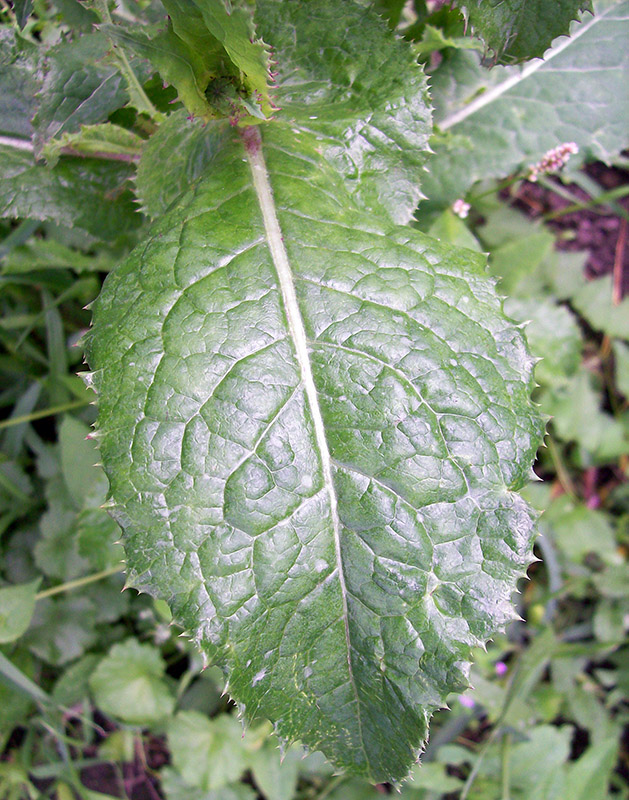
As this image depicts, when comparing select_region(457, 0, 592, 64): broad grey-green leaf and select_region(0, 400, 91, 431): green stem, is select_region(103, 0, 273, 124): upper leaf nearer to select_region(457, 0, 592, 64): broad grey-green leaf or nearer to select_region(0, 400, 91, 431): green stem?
select_region(457, 0, 592, 64): broad grey-green leaf

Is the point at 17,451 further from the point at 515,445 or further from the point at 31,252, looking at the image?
the point at 515,445

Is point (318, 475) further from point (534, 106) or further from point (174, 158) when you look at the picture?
point (534, 106)

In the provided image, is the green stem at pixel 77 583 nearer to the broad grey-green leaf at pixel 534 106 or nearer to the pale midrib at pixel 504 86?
the broad grey-green leaf at pixel 534 106

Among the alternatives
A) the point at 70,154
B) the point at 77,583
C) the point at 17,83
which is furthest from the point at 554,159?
the point at 77,583

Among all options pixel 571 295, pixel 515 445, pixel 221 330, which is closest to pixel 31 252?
pixel 221 330

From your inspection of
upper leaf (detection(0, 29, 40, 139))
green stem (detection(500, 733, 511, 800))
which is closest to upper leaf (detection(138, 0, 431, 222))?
upper leaf (detection(0, 29, 40, 139))

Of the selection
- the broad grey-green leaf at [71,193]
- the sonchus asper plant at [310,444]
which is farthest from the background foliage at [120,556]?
the sonchus asper plant at [310,444]
